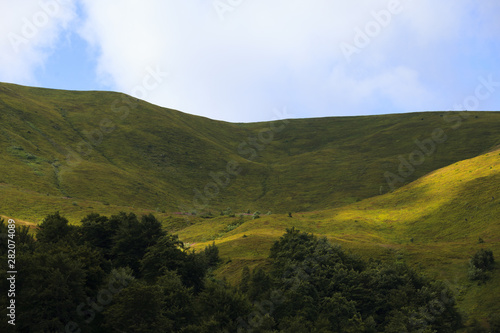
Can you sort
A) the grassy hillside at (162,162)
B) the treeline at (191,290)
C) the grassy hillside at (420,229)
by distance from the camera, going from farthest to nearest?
the grassy hillside at (162,162) → the grassy hillside at (420,229) → the treeline at (191,290)

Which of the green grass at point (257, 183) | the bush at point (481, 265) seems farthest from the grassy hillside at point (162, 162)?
the bush at point (481, 265)

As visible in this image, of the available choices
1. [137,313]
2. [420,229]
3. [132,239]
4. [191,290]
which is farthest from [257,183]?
[137,313]

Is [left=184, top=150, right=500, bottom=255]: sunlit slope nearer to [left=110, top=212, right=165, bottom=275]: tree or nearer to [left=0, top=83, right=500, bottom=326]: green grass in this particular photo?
[left=0, top=83, right=500, bottom=326]: green grass

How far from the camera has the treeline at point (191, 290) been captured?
3164cm

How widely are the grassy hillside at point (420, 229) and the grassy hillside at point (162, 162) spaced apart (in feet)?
114

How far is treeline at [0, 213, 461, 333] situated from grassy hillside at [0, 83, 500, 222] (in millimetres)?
42044

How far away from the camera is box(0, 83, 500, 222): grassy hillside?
108137 mm

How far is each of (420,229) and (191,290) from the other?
134 feet

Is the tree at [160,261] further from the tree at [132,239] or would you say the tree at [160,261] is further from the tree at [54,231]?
the tree at [54,231]

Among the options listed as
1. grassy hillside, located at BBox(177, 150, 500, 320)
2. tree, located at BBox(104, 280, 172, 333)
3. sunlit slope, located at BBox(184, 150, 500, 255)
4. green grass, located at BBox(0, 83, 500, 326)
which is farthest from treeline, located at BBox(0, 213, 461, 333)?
sunlit slope, located at BBox(184, 150, 500, 255)

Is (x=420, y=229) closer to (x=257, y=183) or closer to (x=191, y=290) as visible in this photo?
(x=191, y=290)

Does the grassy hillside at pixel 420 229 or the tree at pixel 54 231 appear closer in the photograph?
the tree at pixel 54 231

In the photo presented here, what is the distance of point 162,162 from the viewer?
155000 mm

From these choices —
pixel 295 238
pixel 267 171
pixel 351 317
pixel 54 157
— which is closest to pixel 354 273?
pixel 351 317
